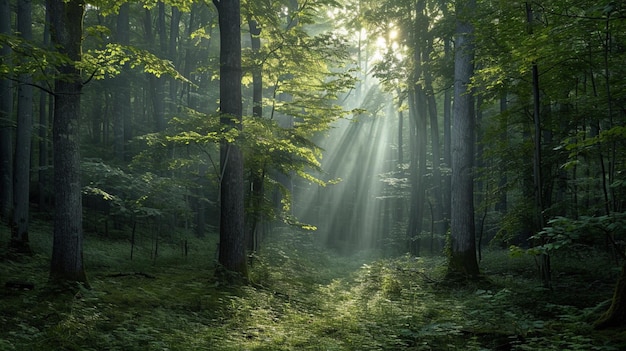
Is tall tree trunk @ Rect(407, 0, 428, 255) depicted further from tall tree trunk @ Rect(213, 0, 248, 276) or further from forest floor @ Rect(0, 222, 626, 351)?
tall tree trunk @ Rect(213, 0, 248, 276)

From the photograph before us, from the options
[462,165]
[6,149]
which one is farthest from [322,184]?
[6,149]

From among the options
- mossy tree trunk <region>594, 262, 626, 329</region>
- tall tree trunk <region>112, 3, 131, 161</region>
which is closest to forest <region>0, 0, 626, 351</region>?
mossy tree trunk <region>594, 262, 626, 329</region>

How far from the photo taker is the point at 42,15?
22.8m

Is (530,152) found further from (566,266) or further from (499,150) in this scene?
(566,266)

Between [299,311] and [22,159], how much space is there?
1019 centimetres

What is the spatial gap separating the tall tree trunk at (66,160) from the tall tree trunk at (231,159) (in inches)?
125

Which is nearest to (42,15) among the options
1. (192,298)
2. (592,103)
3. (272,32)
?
(272,32)

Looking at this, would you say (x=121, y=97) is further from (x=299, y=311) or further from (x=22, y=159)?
(x=299, y=311)

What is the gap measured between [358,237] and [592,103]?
24201 millimetres

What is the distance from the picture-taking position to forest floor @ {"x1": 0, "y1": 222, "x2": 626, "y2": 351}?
5082 millimetres

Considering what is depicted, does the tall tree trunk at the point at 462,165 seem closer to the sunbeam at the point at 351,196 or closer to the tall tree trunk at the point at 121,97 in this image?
the tall tree trunk at the point at 121,97

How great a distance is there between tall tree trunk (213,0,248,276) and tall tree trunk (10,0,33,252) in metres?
6.33

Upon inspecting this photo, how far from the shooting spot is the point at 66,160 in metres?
6.96

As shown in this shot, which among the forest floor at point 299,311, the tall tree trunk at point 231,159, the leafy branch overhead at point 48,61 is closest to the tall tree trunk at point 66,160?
the leafy branch overhead at point 48,61
